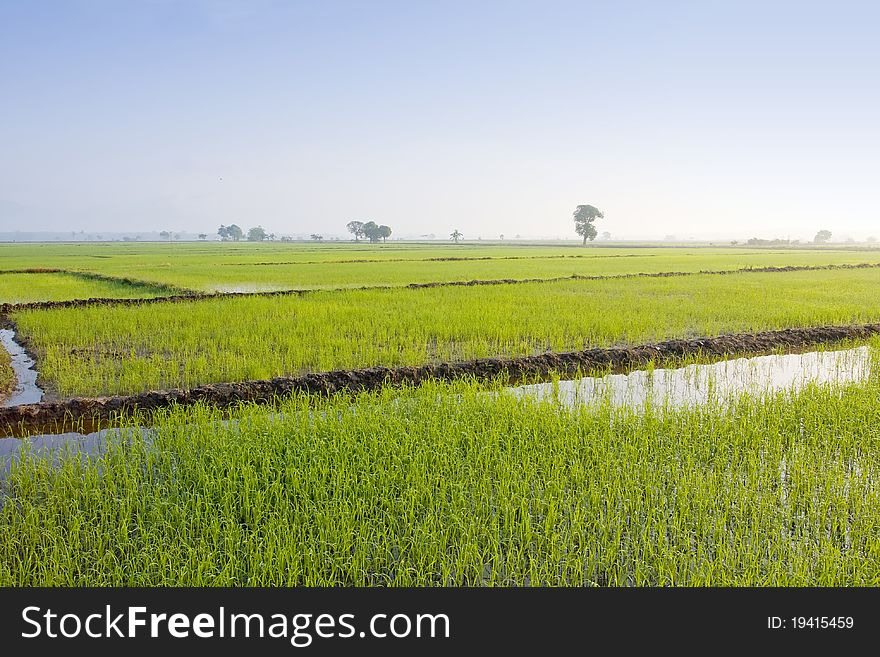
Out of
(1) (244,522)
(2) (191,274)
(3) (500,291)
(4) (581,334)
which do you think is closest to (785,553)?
(1) (244,522)

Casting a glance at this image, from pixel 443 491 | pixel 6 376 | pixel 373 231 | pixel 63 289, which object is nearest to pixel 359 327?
pixel 6 376

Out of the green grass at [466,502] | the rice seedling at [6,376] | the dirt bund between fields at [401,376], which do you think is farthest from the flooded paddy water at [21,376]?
the green grass at [466,502]

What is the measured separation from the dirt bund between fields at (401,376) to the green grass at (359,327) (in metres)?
0.56

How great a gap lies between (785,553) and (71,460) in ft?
13.5

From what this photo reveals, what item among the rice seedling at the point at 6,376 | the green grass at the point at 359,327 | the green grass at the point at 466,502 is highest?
the green grass at the point at 359,327

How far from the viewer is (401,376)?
6457 millimetres

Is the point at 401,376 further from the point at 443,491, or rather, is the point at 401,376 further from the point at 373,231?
the point at 373,231

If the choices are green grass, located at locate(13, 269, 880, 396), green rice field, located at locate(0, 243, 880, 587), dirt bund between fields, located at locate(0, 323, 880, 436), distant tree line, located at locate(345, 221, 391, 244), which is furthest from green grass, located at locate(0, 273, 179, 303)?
distant tree line, located at locate(345, 221, 391, 244)

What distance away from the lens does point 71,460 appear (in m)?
3.90

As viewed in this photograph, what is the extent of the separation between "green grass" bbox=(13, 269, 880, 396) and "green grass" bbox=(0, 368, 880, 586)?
2304mm

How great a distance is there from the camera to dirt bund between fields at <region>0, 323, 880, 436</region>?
17.6ft

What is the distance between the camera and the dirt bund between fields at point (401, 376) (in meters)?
5.36

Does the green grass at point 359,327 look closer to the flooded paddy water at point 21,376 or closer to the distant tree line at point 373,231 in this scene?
the flooded paddy water at point 21,376

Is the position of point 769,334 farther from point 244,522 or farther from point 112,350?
point 112,350
